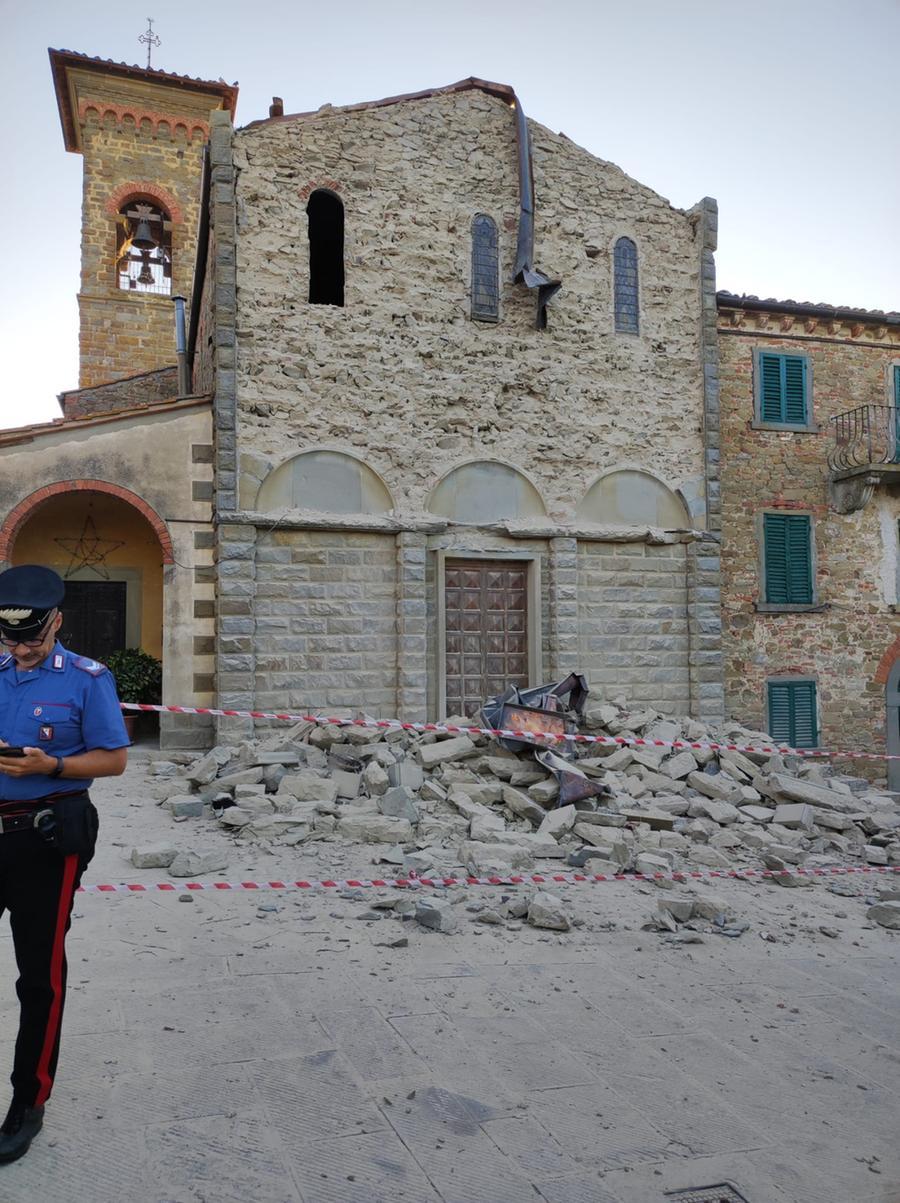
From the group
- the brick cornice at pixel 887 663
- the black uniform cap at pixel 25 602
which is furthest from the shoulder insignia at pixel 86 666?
the brick cornice at pixel 887 663

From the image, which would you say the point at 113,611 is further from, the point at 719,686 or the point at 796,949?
the point at 796,949

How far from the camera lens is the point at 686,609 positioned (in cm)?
1298

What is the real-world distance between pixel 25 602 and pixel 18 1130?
1.83 m

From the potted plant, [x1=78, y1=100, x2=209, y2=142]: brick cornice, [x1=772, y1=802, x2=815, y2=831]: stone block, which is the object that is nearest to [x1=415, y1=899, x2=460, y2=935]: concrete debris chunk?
[x1=772, y1=802, x2=815, y2=831]: stone block

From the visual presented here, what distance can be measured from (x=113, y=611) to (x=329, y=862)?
335 inches

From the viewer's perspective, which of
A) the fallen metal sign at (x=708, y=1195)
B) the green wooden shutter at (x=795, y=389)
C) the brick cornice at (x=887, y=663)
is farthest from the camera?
the brick cornice at (x=887, y=663)

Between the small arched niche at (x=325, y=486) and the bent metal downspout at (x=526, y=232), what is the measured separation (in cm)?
351

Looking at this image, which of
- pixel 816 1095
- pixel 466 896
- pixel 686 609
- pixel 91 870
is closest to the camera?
pixel 816 1095

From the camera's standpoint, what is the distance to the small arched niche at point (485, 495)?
39.2ft

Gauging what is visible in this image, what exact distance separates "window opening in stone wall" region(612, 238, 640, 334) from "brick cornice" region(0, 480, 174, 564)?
740cm

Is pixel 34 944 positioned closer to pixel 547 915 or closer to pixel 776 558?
pixel 547 915

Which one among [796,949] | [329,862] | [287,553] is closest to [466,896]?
[329,862]

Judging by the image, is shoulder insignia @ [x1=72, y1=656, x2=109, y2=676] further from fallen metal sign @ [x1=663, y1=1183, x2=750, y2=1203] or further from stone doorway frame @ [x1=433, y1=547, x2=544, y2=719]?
stone doorway frame @ [x1=433, y1=547, x2=544, y2=719]

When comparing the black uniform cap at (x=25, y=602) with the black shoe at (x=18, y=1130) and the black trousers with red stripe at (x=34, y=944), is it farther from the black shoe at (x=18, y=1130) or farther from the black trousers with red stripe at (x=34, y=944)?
the black shoe at (x=18, y=1130)
